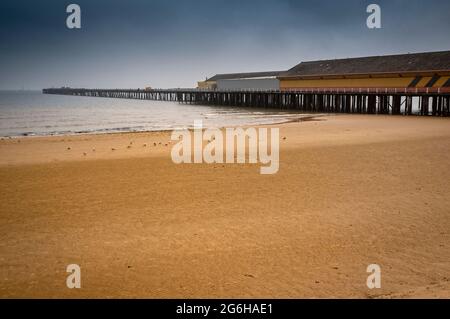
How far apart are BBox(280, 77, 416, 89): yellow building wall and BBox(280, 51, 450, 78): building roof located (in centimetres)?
64

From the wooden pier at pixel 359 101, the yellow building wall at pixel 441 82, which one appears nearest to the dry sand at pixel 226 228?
the wooden pier at pixel 359 101

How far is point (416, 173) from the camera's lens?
9367 millimetres

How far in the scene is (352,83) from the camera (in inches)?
1487

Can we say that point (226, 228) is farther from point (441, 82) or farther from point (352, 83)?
point (352, 83)

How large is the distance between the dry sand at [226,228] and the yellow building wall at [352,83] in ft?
80.6

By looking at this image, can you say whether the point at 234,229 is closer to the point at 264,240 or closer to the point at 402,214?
the point at 264,240

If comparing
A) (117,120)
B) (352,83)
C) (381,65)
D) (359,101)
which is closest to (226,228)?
(117,120)

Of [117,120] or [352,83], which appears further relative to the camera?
[352,83]

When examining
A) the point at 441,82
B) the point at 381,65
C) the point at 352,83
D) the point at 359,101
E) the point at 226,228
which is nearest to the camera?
the point at 226,228

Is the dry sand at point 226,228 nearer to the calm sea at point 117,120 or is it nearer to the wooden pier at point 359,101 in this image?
the calm sea at point 117,120

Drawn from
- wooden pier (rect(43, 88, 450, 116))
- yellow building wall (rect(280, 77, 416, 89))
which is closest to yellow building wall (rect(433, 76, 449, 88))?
wooden pier (rect(43, 88, 450, 116))

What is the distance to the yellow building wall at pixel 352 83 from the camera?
33594 mm

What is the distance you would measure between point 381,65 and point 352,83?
286cm
